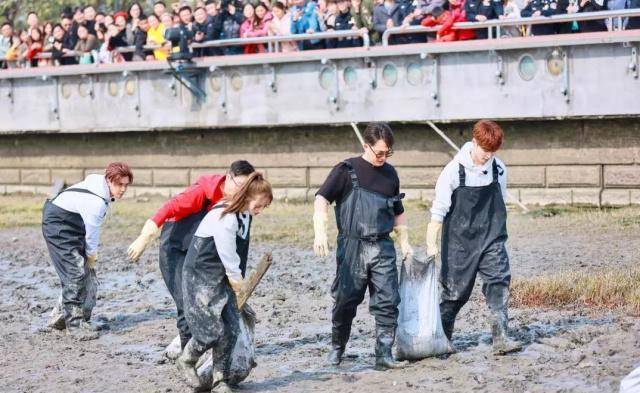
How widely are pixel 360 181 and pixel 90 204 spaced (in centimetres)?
292

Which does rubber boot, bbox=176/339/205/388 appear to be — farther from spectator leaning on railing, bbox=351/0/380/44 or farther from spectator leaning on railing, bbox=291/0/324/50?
spectator leaning on railing, bbox=291/0/324/50

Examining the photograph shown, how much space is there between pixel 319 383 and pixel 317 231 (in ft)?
3.53

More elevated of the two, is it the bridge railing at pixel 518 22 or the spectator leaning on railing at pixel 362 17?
the spectator leaning on railing at pixel 362 17

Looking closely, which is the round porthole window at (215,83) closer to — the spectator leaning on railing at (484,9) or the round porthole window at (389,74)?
the round porthole window at (389,74)

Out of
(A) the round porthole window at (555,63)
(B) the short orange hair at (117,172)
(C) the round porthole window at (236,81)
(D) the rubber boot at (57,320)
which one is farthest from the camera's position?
(C) the round porthole window at (236,81)

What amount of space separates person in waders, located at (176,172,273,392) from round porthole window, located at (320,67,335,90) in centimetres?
1295

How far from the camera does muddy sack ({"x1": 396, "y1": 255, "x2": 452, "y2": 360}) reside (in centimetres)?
961

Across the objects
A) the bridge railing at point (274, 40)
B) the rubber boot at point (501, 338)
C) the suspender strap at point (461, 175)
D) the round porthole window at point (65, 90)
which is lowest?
the rubber boot at point (501, 338)

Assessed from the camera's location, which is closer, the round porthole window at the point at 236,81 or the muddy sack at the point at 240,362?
the muddy sack at the point at 240,362

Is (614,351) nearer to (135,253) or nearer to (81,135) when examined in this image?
(135,253)

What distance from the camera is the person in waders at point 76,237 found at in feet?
36.8

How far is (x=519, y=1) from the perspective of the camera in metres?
19.6

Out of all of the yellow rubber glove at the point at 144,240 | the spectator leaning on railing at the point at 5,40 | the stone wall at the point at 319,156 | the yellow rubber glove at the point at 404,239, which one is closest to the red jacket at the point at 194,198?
the yellow rubber glove at the point at 144,240

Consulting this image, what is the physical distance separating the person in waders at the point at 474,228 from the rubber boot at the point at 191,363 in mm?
1922
